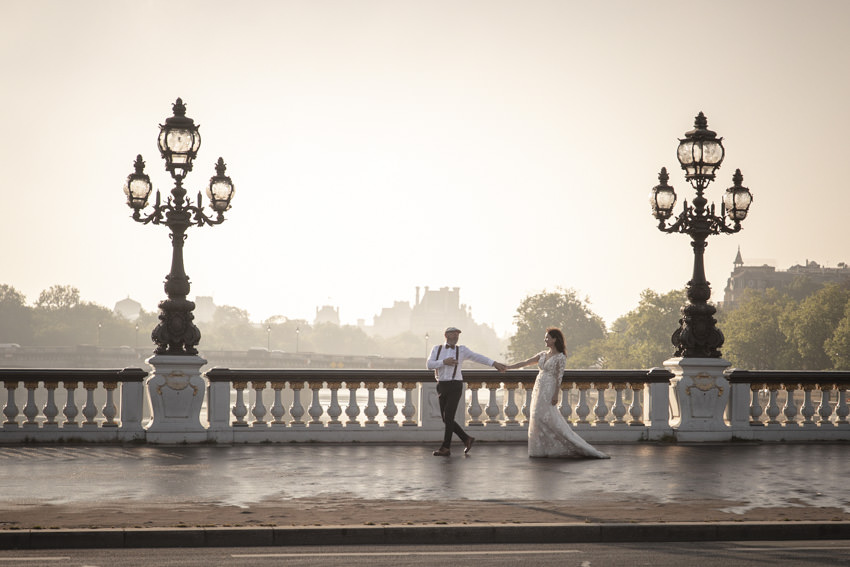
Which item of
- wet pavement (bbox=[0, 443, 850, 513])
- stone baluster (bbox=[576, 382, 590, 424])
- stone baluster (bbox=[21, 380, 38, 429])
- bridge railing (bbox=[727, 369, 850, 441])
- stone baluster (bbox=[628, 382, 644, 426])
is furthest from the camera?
bridge railing (bbox=[727, 369, 850, 441])

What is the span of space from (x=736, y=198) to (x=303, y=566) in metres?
12.6

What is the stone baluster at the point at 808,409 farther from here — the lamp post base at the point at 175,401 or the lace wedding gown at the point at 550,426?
the lamp post base at the point at 175,401

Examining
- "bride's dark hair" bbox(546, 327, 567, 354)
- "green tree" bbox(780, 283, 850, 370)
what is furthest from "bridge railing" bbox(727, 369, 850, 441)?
"green tree" bbox(780, 283, 850, 370)

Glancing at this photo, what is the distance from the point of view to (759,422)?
58.0 feet

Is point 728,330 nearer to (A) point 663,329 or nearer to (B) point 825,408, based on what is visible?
(A) point 663,329

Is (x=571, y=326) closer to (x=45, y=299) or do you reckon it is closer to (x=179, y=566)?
(x=45, y=299)

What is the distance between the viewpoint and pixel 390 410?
17.2m

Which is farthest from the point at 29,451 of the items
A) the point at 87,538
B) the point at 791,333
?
the point at 791,333

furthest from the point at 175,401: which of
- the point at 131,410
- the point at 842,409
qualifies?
the point at 842,409

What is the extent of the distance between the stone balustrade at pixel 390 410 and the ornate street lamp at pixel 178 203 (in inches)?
39.5

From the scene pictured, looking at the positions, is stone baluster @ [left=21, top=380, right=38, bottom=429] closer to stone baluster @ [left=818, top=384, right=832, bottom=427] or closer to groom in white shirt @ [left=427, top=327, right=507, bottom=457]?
groom in white shirt @ [left=427, top=327, right=507, bottom=457]

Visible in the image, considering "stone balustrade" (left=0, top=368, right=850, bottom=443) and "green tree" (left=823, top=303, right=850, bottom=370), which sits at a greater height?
"green tree" (left=823, top=303, right=850, bottom=370)

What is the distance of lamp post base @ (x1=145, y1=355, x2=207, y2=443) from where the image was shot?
16422mm

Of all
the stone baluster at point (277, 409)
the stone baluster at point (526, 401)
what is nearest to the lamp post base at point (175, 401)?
the stone baluster at point (277, 409)
